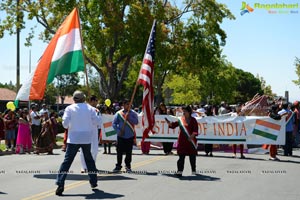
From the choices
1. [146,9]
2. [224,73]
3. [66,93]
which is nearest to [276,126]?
[146,9]

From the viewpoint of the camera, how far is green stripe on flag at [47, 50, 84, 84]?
11.8 meters

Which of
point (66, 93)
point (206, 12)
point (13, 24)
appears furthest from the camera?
point (66, 93)

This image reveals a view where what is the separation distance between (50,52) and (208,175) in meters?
4.81

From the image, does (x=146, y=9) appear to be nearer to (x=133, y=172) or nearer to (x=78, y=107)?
(x=133, y=172)

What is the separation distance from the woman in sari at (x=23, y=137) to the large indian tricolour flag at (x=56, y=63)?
21.9 ft

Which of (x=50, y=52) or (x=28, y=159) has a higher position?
(x=50, y=52)

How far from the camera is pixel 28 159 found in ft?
52.5

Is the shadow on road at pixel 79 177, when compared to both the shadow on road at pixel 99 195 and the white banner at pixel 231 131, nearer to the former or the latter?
the shadow on road at pixel 99 195

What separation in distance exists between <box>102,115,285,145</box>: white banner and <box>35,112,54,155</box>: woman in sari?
6.38 feet

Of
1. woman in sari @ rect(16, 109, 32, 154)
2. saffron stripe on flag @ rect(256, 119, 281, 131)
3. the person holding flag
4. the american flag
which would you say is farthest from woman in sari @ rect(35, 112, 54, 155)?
the person holding flag

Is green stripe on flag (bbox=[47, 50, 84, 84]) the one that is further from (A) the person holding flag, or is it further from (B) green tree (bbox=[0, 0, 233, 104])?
(B) green tree (bbox=[0, 0, 233, 104])

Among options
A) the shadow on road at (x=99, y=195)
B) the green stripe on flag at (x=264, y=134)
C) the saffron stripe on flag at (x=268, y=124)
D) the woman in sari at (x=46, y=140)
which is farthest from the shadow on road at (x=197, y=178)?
the woman in sari at (x=46, y=140)

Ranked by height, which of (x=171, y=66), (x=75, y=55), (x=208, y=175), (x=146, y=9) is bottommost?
(x=208, y=175)

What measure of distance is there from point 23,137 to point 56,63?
24.1 ft
